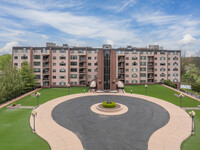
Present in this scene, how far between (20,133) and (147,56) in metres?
53.7

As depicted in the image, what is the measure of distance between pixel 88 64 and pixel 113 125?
37.8 meters

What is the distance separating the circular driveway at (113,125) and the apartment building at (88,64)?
757 inches

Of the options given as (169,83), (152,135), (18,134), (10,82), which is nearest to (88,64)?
(10,82)

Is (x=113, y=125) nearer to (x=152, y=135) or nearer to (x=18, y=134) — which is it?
(x=152, y=135)

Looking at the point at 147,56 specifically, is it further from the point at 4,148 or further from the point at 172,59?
the point at 4,148

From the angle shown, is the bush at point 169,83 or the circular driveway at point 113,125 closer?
the circular driveway at point 113,125

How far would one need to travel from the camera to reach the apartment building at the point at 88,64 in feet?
158

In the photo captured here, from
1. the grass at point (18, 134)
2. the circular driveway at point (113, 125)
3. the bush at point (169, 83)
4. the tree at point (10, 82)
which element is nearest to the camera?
the grass at point (18, 134)

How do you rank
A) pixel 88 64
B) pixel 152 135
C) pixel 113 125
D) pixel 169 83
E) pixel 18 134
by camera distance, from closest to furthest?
pixel 152 135 < pixel 18 134 < pixel 113 125 < pixel 169 83 < pixel 88 64

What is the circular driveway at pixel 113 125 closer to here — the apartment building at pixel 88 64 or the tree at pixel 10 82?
the tree at pixel 10 82

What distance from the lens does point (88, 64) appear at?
172ft

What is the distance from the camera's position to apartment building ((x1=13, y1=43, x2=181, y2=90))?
48.1 metres

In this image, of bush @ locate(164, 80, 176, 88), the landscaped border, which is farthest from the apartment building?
the landscaped border

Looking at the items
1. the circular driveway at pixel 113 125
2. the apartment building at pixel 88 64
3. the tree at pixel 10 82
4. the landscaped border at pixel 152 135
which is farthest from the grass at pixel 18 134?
the apartment building at pixel 88 64
